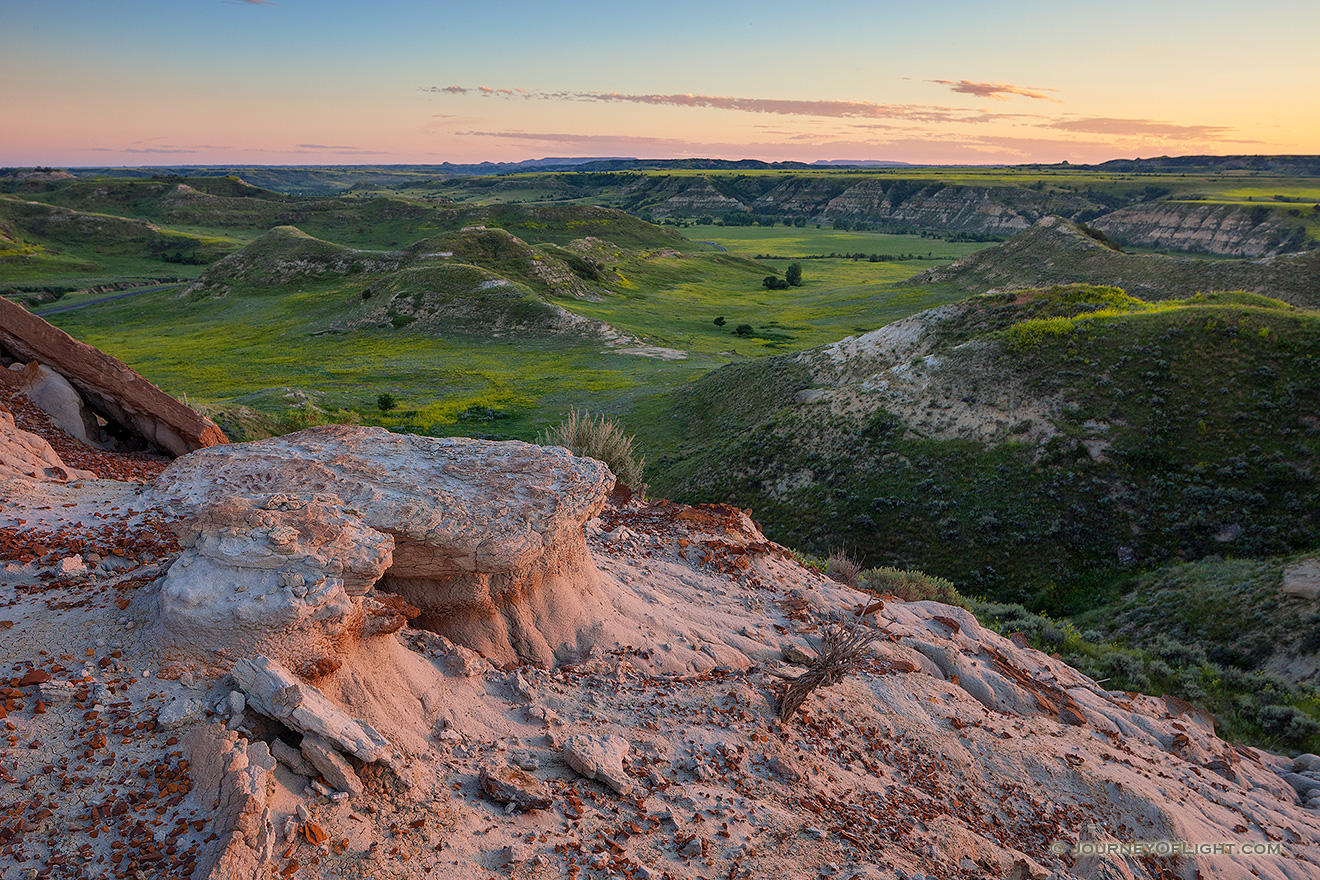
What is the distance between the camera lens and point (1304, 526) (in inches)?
825

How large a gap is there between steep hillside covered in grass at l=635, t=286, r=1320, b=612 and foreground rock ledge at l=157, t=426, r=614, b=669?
16638mm

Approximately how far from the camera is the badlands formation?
559 centimetres

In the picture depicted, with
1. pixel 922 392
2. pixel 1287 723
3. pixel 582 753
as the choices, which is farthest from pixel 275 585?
pixel 922 392

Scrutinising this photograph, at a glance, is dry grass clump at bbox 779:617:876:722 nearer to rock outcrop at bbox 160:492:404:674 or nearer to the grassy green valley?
rock outcrop at bbox 160:492:404:674

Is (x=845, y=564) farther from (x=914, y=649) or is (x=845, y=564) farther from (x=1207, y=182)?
(x=1207, y=182)

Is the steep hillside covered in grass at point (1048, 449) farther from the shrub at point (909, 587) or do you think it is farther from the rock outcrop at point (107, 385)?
the rock outcrop at point (107, 385)

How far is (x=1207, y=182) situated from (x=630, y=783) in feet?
680

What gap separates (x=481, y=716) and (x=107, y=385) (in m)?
13.7

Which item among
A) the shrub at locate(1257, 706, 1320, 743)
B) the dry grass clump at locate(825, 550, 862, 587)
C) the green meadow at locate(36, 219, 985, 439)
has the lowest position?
the shrub at locate(1257, 706, 1320, 743)

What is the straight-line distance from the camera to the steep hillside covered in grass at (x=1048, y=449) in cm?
→ 2217

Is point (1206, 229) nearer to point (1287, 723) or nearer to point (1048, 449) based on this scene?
point (1048, 449)

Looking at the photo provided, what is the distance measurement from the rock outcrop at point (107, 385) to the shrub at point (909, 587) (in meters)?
16.2

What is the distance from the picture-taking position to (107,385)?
15633mm

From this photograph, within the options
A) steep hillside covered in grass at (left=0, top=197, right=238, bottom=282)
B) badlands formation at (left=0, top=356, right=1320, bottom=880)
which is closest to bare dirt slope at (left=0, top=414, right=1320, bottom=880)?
badlands formation at (left=0, top=356, right=1320, bottom=880)
